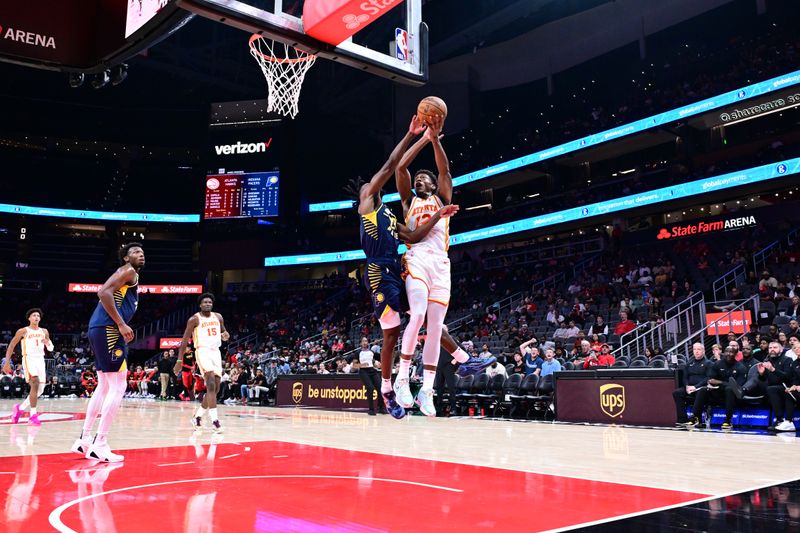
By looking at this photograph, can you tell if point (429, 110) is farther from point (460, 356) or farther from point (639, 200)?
point (639, 200)

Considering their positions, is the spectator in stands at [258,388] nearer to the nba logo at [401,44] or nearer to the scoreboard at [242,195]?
the scoreboard at [242,195]

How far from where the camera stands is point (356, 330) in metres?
26.0

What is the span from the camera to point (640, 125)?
23.3 metres

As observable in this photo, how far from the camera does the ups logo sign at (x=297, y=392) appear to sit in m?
17.4

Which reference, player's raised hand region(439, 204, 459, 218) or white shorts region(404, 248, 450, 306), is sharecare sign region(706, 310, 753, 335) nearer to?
white shorts region(404, 248, 450, 306)

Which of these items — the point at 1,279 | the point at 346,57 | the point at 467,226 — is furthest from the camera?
Answer: the point at 1,279

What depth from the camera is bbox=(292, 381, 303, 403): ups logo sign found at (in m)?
17.4

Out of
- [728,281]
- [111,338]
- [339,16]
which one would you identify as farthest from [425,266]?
[728,281]

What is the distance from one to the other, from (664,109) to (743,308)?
32.1 ft

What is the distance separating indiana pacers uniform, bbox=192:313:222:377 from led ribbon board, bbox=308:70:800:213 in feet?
48.6

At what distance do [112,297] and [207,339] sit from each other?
11.5 feet

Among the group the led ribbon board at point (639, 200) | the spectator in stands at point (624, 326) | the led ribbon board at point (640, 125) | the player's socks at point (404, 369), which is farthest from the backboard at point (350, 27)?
the led ribbon board at point (640, 125)

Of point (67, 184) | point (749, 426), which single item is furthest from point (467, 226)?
point (67, 184)

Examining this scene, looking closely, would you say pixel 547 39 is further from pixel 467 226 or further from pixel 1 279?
pixel 1 279
